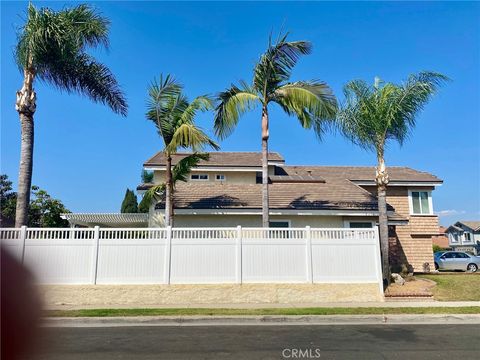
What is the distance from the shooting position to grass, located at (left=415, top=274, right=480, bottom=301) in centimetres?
1305

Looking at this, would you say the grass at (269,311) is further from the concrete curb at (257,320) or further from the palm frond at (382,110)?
the palm frond at (382,110)

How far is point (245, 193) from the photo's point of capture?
61.0 feet

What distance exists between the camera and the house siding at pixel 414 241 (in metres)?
20.7

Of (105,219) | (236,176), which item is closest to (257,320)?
(236,176)

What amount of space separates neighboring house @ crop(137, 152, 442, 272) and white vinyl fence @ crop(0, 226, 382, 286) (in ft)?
13.5

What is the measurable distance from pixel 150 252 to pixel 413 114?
461 inches

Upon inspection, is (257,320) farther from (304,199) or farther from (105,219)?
(105,219)

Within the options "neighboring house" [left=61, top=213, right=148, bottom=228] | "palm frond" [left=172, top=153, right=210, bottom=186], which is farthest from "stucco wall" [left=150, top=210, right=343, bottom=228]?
"neighboring house" [left=61, top=213, right=148, bottom=228]

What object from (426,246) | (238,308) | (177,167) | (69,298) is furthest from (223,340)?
(426,246)

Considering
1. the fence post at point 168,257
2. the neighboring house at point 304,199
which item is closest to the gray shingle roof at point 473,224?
the neighboring house at point 304,199

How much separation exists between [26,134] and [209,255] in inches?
290

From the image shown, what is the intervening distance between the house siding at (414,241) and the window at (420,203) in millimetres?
297

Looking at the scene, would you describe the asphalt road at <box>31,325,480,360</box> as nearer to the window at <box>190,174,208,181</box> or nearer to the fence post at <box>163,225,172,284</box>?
the fence post at <box>163,225,172,284</box>

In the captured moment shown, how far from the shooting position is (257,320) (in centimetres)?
981
